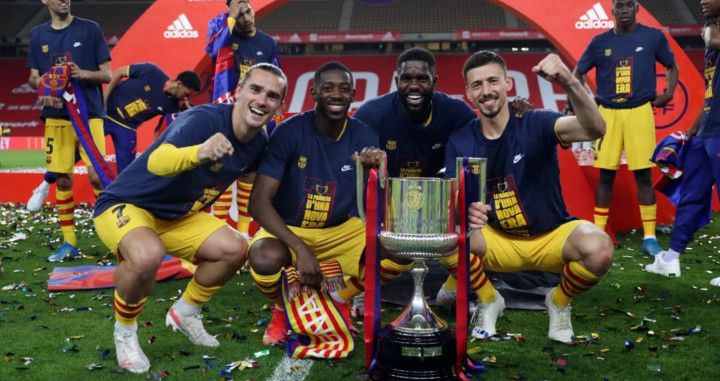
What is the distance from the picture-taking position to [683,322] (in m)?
3.55

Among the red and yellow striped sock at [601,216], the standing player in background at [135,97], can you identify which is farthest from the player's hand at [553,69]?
the standing player in background at [135,97]

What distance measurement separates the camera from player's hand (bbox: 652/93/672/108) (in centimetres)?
591

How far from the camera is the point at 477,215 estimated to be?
8.61ft

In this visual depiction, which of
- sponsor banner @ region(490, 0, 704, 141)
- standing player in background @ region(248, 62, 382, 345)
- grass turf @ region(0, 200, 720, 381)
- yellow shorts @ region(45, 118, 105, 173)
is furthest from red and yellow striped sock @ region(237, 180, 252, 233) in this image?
sponsor banner @ region(490, 0, 704, 141)

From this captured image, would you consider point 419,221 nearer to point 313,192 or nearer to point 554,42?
point 313,192

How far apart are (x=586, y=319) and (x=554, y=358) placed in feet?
2.51

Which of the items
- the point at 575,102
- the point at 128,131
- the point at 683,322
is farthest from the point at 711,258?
the point at 128,131

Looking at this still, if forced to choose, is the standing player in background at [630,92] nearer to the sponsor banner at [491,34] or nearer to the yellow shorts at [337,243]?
the yellow shorts at [337,243]

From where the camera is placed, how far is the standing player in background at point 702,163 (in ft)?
12.9

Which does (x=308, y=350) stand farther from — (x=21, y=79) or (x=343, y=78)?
(x=21, y=79)

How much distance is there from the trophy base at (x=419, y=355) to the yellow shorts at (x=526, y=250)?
0.92 metres

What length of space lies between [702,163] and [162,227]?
3.29 m

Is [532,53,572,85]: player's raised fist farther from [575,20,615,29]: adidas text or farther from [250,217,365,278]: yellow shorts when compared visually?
[575,20,615,29]: adidas text

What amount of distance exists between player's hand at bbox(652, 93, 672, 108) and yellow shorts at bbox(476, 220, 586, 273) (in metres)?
3.17
